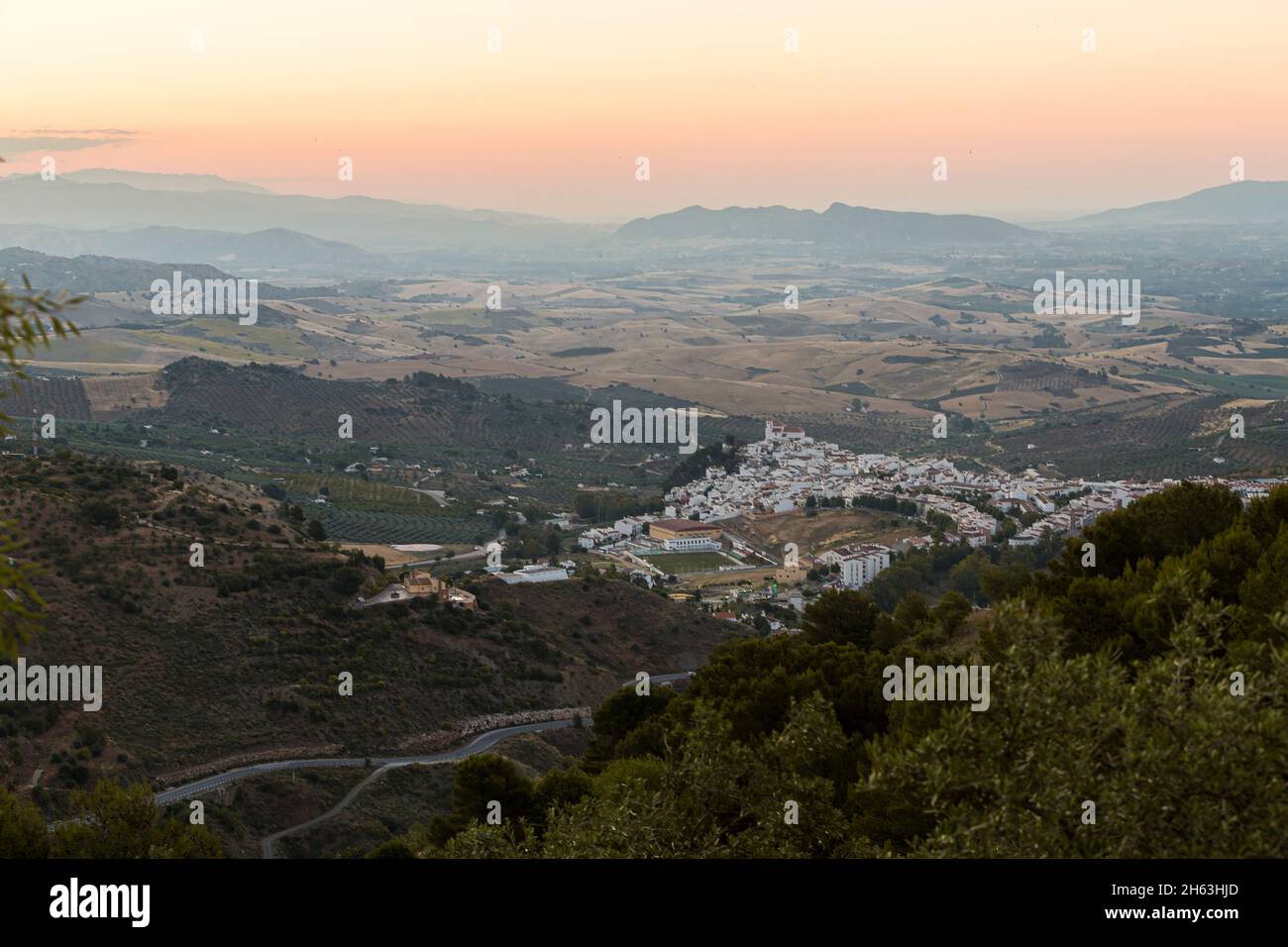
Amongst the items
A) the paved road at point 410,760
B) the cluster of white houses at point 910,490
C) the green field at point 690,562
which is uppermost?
the cluster of white houses at point 910,490

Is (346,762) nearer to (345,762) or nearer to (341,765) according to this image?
(345,762)

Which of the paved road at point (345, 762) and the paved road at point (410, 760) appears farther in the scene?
the paved road at point (345, 762)

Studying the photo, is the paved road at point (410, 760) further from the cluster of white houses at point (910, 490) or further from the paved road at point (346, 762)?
the cluster of white houses at point (910, 490)

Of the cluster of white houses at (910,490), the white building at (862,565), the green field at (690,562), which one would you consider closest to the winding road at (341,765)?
the white building at (862,565)

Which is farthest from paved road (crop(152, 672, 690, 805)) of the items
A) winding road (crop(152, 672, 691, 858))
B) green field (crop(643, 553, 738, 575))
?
green field (crop(643, 553, 738, 575))

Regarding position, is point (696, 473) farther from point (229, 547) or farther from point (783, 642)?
point (783, 642)

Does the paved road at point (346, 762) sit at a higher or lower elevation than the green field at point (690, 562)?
higher

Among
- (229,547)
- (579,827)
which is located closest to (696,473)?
(229,547)

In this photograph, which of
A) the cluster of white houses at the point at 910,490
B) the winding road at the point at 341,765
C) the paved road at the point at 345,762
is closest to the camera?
the winding road at the point at 341,765
